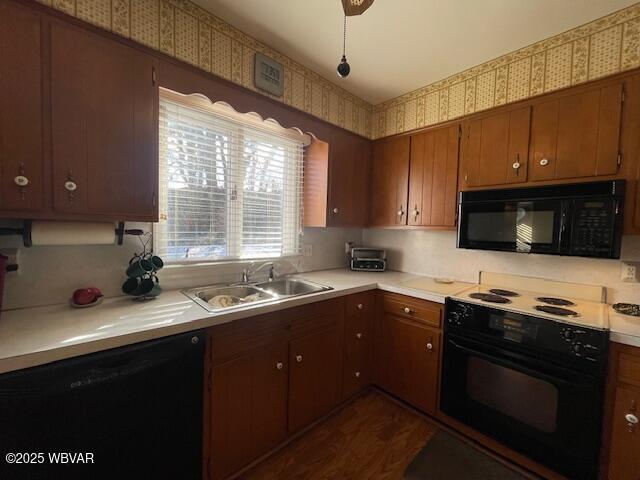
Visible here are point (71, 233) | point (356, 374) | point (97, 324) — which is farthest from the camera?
point (356, 374)

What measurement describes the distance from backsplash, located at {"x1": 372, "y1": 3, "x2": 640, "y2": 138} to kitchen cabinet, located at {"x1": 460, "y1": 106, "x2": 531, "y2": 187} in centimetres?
12

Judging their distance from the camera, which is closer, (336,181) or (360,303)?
(360,303)

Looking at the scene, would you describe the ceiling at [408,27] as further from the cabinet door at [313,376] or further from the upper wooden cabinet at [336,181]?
the cabinet door at [313,376]

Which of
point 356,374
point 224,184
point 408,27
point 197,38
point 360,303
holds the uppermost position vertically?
point 408,27

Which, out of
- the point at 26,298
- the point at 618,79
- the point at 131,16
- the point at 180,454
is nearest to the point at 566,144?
the point at 618,79

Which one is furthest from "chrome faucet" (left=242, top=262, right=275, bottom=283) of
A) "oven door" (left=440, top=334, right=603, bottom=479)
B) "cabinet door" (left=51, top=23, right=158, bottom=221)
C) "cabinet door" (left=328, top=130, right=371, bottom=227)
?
"oven door" (left=440, top=334, right=603, bottom=479)

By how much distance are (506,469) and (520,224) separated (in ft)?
4.65

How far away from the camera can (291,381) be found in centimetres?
161

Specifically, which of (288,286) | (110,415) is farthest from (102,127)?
(288,286)

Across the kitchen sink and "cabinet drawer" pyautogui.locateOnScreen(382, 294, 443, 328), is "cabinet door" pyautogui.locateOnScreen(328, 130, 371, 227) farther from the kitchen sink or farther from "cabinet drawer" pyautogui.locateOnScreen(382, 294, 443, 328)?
"cabinet drawer" pyautogui.locateOnScreen(382, 294, 443, 328)

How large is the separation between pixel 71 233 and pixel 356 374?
1.96m

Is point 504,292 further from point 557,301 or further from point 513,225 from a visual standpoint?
point 513,225

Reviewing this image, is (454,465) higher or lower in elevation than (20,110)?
lower

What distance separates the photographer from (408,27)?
1.58 metres
